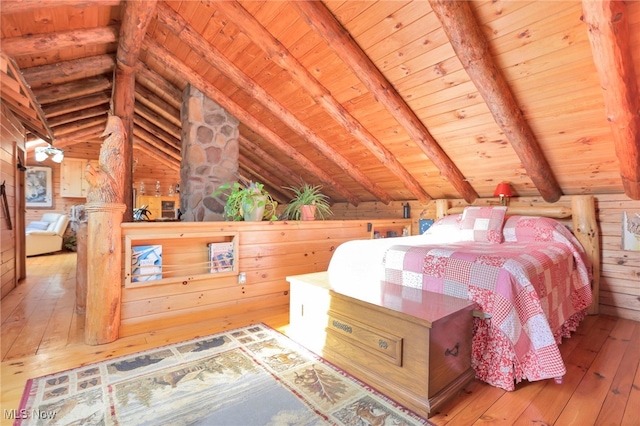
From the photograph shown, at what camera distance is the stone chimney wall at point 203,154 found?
3977 millimetres

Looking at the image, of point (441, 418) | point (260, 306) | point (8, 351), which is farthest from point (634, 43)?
point (8, 351)

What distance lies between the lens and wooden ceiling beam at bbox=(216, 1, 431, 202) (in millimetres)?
2652

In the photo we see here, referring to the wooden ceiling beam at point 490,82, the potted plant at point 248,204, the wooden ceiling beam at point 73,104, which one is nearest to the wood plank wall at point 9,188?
the wooden ceiling beam at point 73,104

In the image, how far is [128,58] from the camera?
3.30 metres

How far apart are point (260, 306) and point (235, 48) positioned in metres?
2.59

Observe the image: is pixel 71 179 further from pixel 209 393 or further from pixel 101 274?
pixel 209 393

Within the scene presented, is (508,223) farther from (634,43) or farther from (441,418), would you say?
(441,418)

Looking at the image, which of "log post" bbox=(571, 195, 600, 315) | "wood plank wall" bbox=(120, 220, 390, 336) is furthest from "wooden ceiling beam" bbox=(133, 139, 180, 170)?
"log post" bbox=(571, 195, 600, 315)

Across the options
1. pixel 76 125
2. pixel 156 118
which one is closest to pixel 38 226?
pixel 76 125

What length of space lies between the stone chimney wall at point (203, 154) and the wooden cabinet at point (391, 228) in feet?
6.98

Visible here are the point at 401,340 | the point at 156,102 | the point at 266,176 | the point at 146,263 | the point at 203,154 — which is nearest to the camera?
the point at 401,340

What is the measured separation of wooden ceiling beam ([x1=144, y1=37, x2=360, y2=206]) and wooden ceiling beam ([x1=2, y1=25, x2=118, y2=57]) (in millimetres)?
369

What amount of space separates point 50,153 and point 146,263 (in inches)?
196

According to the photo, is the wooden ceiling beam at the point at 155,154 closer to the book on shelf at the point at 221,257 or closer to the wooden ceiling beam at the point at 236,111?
the wooden ceiling beam at the point at 236,111
